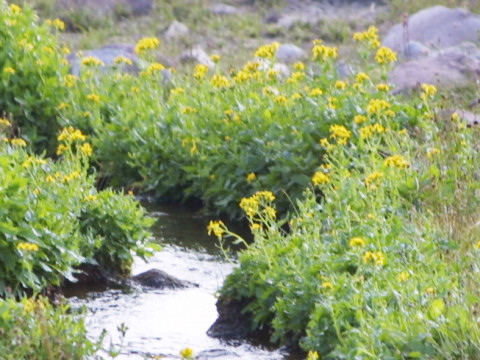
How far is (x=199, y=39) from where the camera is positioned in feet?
47.4

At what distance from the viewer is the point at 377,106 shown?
6.81 metres

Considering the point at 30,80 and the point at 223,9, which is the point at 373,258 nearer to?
the point at 30,80

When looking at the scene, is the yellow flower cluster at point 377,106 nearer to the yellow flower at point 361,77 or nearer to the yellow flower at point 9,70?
the yellow flower at point 361,77

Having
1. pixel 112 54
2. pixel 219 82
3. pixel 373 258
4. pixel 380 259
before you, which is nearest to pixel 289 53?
pixel 112 54

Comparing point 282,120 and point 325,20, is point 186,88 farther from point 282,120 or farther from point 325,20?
point 325,20

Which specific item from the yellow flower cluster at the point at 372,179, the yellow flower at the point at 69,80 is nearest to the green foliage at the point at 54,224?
the yellow flower cluster at the point at 372,179

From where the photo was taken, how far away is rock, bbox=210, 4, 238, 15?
15.8 m

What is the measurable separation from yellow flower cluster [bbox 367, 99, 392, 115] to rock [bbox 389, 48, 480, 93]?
265cm

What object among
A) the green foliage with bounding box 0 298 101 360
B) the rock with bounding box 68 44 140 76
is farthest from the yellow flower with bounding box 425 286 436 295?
the rock with bounding box 68 44 140 76

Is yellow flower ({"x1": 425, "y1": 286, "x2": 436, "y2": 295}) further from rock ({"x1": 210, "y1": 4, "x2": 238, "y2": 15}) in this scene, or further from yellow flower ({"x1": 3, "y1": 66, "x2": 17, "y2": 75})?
rock ({"x1": 210, "y1": 4, "x2": 238, "y2": 15})

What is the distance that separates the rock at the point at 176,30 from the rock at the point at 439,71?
166 inches

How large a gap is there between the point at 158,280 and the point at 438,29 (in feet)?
26.8

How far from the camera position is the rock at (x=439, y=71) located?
400 inches

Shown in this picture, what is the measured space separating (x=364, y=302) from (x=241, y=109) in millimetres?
3493
